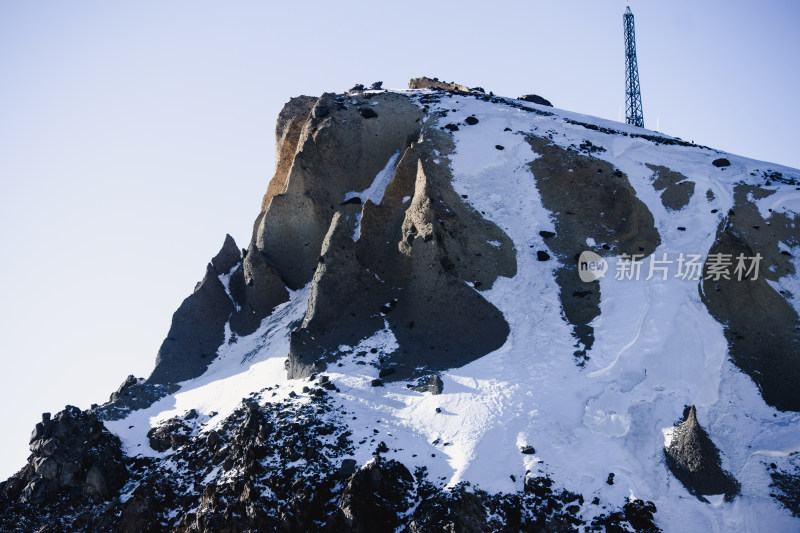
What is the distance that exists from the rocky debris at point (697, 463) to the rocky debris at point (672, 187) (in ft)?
52.8

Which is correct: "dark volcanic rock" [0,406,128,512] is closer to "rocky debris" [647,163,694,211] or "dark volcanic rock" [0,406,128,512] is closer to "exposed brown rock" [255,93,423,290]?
"exposed brown rock" [255,93,423,290]

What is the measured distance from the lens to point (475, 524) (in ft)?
73.9

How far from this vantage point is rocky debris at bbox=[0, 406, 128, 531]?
88.2 feet

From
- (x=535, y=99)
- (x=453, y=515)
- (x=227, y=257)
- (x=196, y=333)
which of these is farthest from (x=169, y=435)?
(x=535, y=99)

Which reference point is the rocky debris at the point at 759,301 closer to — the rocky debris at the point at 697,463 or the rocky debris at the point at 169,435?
the rocky debris at the point at 697,463

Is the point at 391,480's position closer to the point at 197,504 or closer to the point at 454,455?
the point at 454,455

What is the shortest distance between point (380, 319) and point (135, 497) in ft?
45.3

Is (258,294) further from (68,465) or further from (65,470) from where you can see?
(65,470)

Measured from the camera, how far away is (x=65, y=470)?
90.7ft

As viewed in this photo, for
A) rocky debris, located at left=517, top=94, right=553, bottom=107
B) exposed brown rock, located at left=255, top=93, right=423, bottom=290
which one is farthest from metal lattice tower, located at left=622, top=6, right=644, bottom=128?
exposed brown rock, located at left=255, top=93, right=423, bottom=290

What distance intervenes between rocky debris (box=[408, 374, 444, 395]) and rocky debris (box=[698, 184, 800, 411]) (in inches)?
497

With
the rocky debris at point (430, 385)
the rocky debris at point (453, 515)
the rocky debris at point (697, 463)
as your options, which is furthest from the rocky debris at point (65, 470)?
the rocky debris at point (697, 463)

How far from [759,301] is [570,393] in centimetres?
1059

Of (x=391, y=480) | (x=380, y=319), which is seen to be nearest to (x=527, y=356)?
(x=380, y=319)
